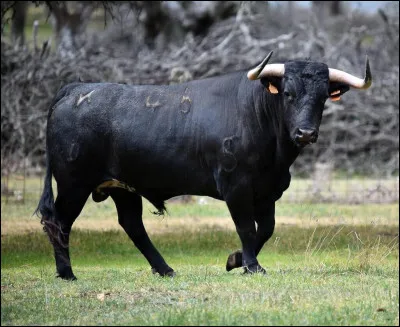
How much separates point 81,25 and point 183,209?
18.2 m

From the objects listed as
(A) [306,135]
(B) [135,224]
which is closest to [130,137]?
(B) [135,224]

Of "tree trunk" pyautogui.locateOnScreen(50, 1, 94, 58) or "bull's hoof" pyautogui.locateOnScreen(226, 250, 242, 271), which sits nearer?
"bull's hoof" pyautogui.locateOnScreen(226, 250, 242, 271)

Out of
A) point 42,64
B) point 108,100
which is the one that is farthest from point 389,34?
point 108,100

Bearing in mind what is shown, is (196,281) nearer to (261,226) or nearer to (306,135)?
(261,226)

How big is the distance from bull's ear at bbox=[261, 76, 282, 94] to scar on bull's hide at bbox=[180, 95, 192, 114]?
104cm

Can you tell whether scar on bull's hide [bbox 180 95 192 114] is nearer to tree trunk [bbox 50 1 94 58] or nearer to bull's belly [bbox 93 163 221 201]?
bull's belly [bbox 93 163 221 201]

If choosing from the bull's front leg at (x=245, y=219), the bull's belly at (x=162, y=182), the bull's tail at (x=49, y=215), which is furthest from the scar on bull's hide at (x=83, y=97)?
the bull's front leg at (x=245, y=219)

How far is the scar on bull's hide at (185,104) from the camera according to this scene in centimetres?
1218

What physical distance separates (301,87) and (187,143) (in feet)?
4.97

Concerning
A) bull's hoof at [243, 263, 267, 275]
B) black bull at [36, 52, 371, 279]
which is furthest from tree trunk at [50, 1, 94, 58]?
bull's hoof at [243, 263, 267, 275]

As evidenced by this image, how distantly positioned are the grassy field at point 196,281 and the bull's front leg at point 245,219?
0.24m

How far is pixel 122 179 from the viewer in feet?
40.5

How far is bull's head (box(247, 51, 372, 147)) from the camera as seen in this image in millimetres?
11172

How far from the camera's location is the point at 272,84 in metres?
11.6
